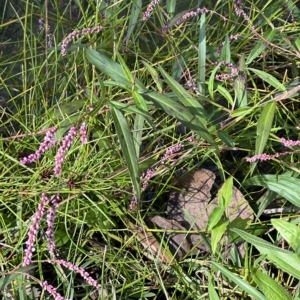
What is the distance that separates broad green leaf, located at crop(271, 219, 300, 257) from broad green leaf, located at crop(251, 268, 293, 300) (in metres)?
0.06

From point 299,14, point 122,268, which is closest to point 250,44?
point 299,14

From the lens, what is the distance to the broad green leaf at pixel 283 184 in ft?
3.25

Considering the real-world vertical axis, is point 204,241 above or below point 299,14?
below

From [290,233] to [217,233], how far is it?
0.14 metres

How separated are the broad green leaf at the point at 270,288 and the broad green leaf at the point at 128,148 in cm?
22

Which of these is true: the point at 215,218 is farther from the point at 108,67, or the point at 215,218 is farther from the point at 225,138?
the point at 108,67

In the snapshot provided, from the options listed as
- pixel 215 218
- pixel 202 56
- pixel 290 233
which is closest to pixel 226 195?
pixel 215 218

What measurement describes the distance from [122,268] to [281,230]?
0.96ft

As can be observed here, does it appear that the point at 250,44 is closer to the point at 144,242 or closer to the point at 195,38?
the point at 195,38

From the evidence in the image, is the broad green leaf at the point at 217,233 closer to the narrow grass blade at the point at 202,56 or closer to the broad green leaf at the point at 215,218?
the broad green leaf at the point at 215,218

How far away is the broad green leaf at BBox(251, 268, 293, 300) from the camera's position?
32.3 inches

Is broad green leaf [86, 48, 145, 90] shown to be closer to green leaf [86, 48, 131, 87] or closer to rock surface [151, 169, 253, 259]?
green leaf [86, 48, 131, 87]

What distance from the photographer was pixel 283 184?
101 cm

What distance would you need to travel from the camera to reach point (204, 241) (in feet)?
3.28
